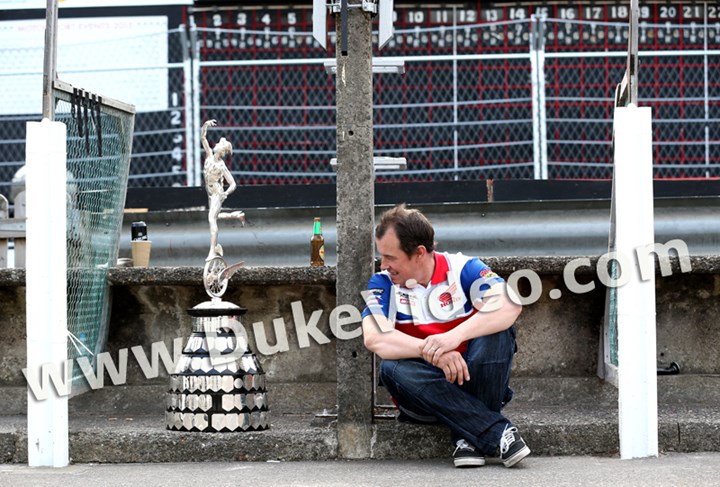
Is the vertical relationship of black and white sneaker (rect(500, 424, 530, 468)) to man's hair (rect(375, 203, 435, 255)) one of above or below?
below

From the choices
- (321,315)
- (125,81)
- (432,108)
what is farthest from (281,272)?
(125,81)

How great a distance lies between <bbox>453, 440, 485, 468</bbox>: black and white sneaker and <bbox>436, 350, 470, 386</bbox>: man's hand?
0.82 feet

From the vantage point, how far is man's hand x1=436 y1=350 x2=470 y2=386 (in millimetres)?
4711

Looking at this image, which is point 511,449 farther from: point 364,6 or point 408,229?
point 364,6

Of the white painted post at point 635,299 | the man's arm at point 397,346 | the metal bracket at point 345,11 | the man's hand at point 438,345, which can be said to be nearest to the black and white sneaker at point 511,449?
the man's arm at point 397,346

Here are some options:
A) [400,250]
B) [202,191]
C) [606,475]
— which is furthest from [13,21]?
[606,475]

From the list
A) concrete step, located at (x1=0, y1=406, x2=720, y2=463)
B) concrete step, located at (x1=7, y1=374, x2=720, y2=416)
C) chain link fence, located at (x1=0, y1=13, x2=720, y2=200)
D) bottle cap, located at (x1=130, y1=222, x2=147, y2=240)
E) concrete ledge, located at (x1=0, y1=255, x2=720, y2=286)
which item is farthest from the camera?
chain link fence, located at (x1=0, y1=13, x2=720, y2=200)

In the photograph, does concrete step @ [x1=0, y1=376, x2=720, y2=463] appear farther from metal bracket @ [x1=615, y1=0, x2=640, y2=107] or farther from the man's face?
metal bracket @ [x1=615, y1=0, x2=640, y2=107]

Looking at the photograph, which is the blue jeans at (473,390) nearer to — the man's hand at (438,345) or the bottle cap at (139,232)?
the man's hand at (438,345)

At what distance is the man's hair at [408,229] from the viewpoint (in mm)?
4836

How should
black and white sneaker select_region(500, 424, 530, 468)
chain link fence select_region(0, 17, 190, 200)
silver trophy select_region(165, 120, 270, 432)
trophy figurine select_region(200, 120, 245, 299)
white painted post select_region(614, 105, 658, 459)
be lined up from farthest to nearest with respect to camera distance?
chain link fence select_region(0, 17, 190, 200), trophy figurine select_region(200, 120, 245, 299), silver trophy select_region(165, 120, 270, 432), white painted post select_region(614, 105, 658, 459), black and white sneaker select_region(500, 424, 530, 468)

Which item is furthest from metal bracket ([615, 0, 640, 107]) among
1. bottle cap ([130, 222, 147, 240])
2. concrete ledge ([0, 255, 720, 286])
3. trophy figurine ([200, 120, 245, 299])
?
bottle cap ([130, 222, 147, 240])

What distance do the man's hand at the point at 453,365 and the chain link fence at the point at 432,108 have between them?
4770mm

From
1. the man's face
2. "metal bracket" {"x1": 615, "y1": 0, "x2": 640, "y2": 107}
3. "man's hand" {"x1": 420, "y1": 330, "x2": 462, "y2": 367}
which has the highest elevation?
"metal bracket" {"x1": 615, "y1": 0, "x2": 640, "y2": 107}
